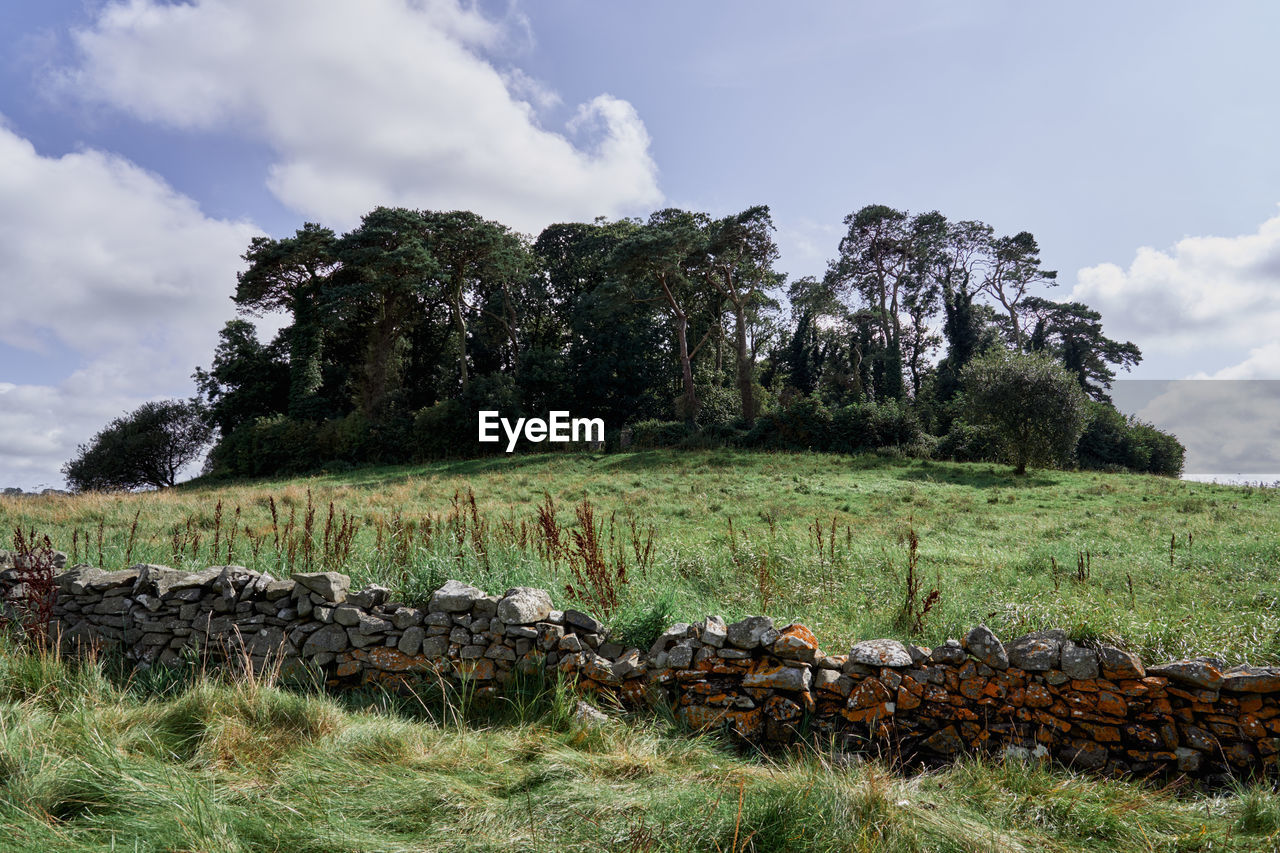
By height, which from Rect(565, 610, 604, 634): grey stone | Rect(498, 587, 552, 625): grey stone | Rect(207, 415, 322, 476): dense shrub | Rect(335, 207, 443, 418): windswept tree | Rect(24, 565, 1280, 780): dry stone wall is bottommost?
Rect(24, 565, 1280, 780): dry stone wall

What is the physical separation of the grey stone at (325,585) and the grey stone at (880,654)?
4.18 m

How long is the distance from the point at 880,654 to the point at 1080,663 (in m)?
1.21

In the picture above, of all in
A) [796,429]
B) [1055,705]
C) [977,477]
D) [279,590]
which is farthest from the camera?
[796,429]

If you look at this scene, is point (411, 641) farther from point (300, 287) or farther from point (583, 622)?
point (300, 287)

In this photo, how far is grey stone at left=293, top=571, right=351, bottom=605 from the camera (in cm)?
561

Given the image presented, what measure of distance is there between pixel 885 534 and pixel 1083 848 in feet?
26.0

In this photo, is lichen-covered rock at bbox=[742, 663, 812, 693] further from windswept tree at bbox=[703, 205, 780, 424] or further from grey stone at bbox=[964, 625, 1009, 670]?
windswept tree at bbox=[703, 205, 780, 424]

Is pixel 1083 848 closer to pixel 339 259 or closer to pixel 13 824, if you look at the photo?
pixel 13 824

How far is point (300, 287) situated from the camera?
34500mm

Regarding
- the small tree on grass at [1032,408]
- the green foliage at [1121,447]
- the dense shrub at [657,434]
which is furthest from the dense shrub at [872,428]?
the green foliage at [1121,447]

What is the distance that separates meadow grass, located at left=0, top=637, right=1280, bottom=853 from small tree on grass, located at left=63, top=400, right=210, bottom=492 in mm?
41842

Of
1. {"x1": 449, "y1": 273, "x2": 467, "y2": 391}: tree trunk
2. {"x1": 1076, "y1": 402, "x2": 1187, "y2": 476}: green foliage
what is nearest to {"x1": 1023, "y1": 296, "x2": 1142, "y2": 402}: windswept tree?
{"x1": 1076, "y1": 402, "x2": 1187, "y2": 476}: green foliage

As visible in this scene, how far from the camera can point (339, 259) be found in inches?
1348

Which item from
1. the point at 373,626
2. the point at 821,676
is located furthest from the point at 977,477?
the point at 373,626
